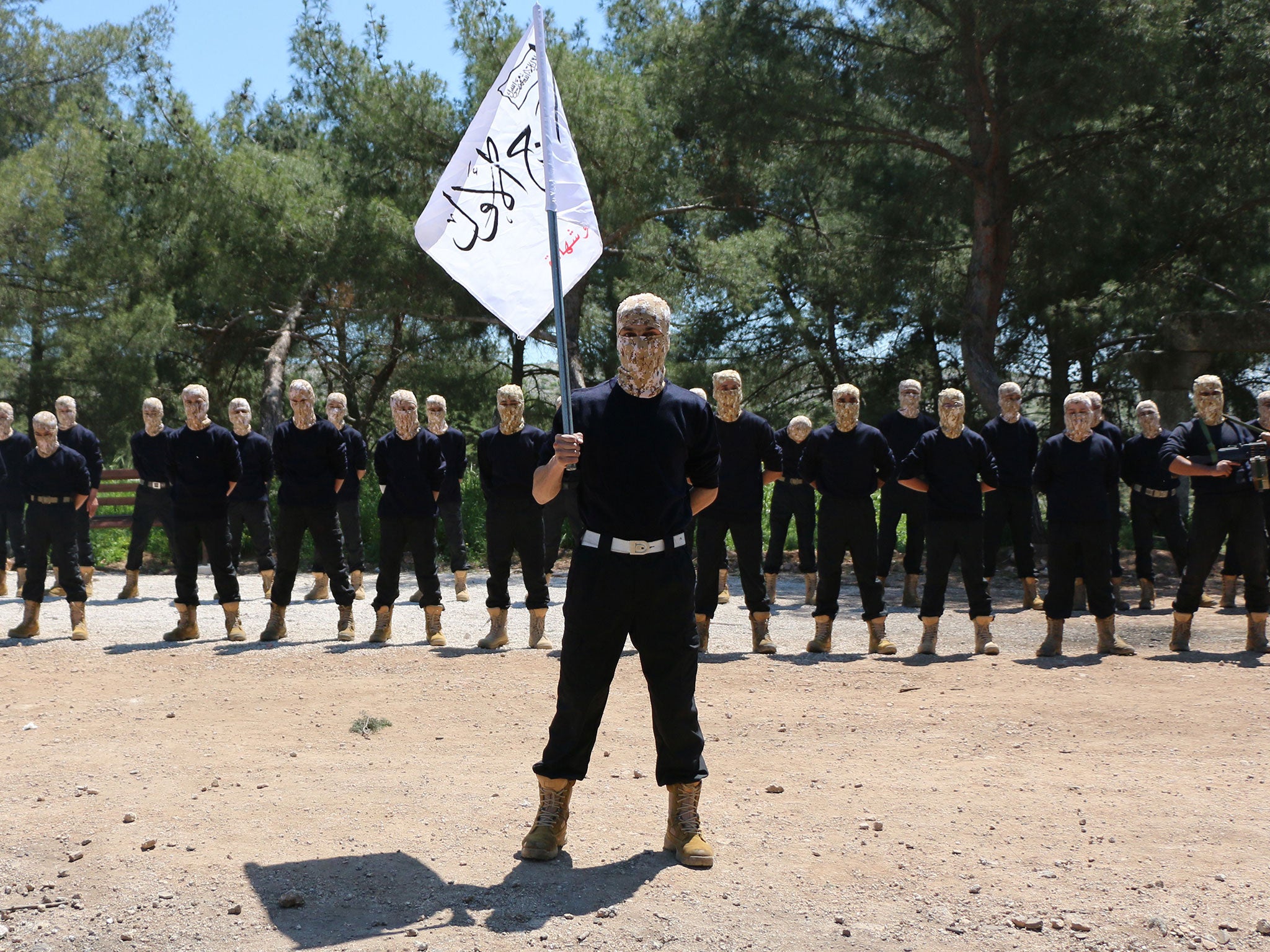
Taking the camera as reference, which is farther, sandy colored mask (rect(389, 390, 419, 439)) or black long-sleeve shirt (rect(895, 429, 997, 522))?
sandy colored mask (rect(389, 390, 419, 439))

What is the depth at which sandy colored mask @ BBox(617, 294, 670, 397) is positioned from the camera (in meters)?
4.49

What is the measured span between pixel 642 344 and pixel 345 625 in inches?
249

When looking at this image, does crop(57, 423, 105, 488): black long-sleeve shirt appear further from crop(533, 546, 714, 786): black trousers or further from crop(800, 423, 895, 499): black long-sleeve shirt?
crop(533, 546, 714, 786): black trousers

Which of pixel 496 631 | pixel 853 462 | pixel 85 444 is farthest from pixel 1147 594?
pixel 85 444

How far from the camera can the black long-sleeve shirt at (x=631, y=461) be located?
449 cm

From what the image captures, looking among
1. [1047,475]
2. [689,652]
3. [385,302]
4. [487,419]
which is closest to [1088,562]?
[1047,475]

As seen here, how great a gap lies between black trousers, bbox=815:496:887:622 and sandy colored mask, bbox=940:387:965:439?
80 centimetres

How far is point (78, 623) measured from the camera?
10.1 meters

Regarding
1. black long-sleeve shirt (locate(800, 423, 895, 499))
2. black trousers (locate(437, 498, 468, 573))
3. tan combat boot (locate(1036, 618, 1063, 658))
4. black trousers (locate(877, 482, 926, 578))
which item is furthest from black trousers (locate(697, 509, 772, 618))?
black trousers (locate(437, 498, 468, 573))

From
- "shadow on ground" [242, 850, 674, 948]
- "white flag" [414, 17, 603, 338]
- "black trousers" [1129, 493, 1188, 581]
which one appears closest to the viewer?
"shadow on ground" [242, 850, 674, 948]

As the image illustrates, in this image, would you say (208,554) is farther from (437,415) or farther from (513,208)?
(513,208)

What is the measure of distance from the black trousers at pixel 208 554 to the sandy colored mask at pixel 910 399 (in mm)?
→ 6011

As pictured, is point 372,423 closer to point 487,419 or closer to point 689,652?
point 487,419

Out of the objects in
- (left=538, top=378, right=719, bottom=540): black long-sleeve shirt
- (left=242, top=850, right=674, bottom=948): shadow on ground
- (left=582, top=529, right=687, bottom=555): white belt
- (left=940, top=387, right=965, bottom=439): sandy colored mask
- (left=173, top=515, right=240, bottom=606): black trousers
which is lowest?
(left=242, top=850, right=674, bottom=948): shadow on ground
